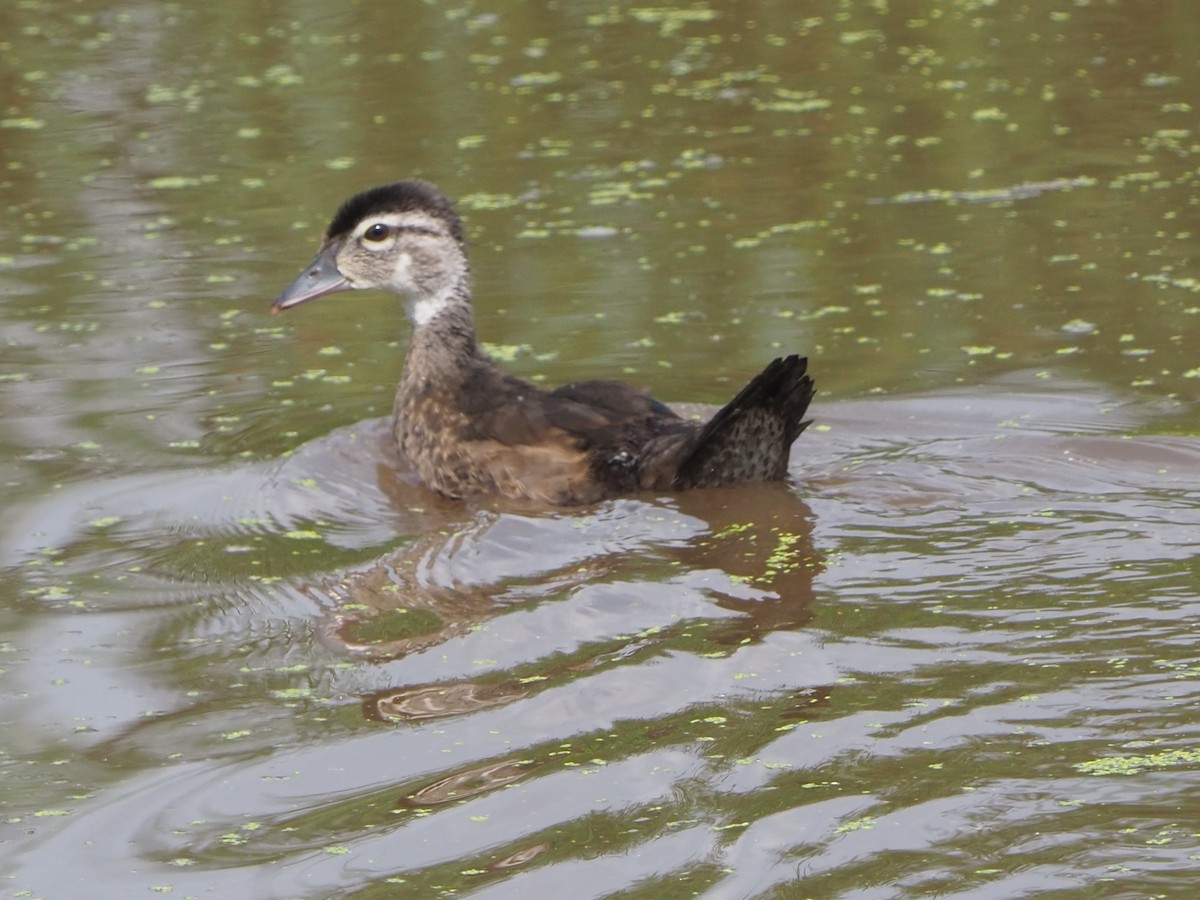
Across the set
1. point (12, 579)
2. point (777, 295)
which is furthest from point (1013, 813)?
point (777, 295)

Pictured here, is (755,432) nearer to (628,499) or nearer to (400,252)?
(628,499)

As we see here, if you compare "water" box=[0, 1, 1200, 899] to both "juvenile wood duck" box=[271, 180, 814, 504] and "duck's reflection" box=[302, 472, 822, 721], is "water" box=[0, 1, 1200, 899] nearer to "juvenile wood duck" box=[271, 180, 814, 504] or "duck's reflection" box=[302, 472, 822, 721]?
"duck's reflection" box=[302, 472, 822, 721]

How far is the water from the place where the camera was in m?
4.40

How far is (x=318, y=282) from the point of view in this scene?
8.23 m

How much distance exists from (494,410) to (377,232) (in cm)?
119

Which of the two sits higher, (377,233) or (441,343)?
(377,233)

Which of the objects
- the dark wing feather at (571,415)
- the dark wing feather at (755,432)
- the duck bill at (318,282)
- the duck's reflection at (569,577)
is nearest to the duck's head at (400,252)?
the duck bill at (318,282)

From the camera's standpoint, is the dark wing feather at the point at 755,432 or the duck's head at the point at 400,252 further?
the duck's head at the point at 400,252

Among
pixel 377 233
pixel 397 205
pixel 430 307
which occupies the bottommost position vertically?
pixel 430 307

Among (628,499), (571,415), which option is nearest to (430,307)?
(571,415)

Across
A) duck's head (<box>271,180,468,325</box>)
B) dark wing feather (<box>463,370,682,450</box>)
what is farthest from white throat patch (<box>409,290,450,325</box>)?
dark wing feather (<box>463,370,682,450</box>)

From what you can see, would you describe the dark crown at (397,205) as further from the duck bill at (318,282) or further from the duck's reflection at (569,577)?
the duck's reflection at (569,577)

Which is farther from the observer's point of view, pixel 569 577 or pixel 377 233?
pixel 377 233

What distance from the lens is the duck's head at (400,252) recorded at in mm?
8164
